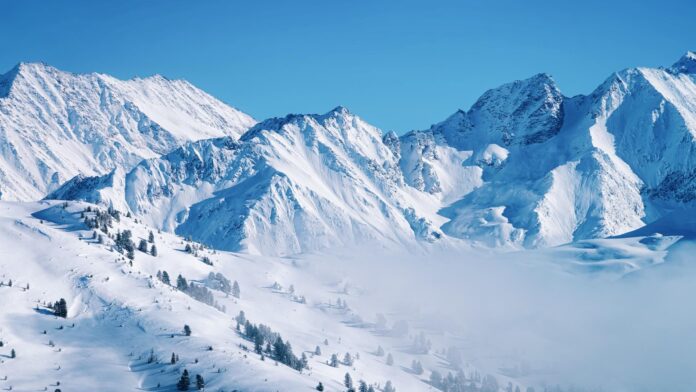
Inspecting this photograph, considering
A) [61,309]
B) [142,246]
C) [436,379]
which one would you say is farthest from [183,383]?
[142,246]

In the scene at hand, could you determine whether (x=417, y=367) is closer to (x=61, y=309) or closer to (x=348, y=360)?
(x=348, y=360)

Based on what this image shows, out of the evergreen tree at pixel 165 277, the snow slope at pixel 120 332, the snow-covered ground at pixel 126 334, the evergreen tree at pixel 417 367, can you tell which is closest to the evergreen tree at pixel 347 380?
the snow-covered ground at pixel 126 334

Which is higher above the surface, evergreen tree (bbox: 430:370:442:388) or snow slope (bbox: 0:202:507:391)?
snow slope (bbox: 0:202:507:391)

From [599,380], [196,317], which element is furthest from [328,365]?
[599,380]

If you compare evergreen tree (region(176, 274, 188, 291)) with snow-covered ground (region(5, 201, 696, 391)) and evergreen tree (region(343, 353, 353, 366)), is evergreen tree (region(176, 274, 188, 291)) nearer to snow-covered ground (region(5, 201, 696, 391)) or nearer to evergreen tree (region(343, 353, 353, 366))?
snow-covered ground (region(5, 201, 696, 391))

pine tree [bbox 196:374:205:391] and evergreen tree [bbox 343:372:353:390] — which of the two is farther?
evergreen tree [bbox 343:372:353:390]

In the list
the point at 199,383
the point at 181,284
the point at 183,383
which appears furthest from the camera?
the point at 181,284

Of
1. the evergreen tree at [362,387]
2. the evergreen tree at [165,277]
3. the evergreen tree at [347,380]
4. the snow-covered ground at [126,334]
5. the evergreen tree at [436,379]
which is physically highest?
the evergreen tree at [165,277]

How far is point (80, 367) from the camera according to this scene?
A: 119 m

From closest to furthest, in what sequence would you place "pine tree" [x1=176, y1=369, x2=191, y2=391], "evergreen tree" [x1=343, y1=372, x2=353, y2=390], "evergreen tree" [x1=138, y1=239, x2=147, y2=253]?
"pine tree" [x1=176, y1=369, x2=191, y2=391], "evergreen tree" [x1=343, y1=372, x2=353, y2=390], "evergreen tree" [x1=138, y1=239, x2=147, y2=253]

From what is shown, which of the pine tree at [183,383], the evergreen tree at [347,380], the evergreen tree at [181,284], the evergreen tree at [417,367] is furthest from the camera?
the evergreen tree at [417,367]

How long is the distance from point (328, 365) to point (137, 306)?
3854cm

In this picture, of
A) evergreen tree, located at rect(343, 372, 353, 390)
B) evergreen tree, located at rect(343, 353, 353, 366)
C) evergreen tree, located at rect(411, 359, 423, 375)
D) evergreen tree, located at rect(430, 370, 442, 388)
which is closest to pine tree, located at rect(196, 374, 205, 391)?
evergreen tree, located at rect(343, 372, 353, 390)

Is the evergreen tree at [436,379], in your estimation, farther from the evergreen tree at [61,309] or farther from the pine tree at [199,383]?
the evergreen tree at [61,309]
